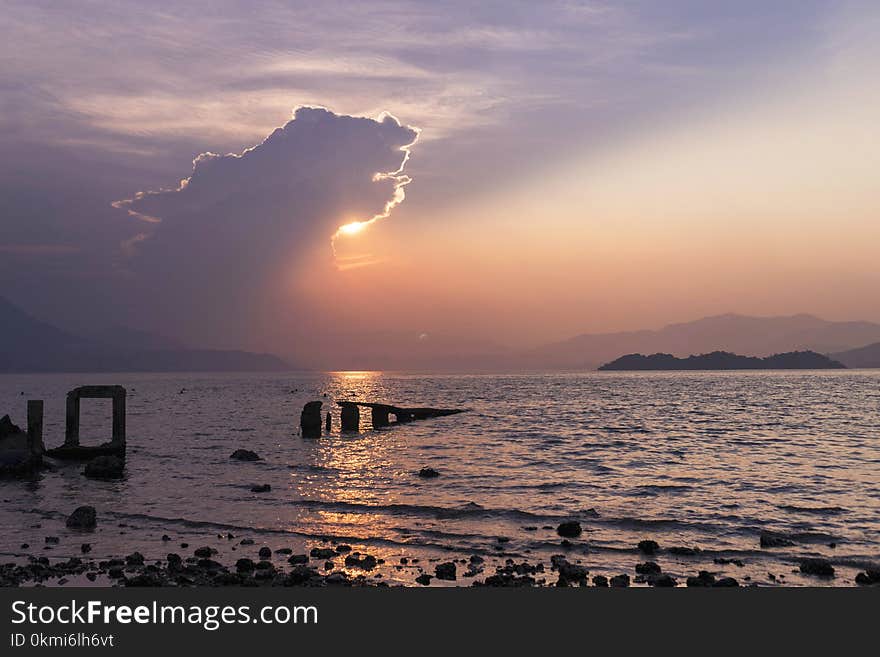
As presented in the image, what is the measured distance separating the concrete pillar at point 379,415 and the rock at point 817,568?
4662 centimetres

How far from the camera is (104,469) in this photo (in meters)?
33.5

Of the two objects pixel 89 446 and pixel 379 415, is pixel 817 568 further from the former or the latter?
pixel 379 415

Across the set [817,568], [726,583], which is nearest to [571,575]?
[726,583]

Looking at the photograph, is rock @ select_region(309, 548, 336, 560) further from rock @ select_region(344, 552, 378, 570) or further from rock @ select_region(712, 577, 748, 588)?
rock @ select_region(712, 577, 748, 588)

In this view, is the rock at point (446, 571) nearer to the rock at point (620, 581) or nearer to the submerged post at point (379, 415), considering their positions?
the rock at point (620, 581)

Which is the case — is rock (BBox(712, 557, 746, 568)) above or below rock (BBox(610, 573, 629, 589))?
below

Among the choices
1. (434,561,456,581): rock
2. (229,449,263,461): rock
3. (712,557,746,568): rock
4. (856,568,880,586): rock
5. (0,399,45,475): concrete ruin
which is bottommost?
(229,449,263,461): rock

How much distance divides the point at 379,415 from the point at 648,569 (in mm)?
47354

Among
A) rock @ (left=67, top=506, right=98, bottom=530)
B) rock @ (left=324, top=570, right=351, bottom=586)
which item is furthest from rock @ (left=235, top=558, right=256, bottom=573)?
rock @ (left=67, top=506, right=98, bottom=530)

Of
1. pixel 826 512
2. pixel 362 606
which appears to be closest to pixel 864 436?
pixel 826 512

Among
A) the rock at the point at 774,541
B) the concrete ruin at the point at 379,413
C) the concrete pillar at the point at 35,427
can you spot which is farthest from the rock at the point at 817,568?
the concrete ruin at the point at 379,413

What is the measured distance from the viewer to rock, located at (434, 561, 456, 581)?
1612cm

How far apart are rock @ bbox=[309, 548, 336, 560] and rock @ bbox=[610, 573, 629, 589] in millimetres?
6960

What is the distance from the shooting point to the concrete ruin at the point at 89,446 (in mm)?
38844
